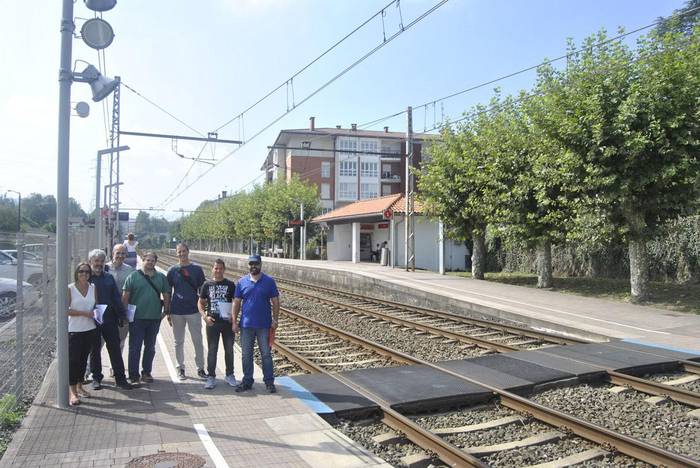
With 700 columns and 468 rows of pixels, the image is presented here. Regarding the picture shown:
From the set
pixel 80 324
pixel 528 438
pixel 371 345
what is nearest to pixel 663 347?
pixel 371 345

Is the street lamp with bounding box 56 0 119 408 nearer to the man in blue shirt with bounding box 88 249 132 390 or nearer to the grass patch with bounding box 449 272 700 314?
the man in blue shirt with bounding box 88 249 132 390

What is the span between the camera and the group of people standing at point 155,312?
6.46 m

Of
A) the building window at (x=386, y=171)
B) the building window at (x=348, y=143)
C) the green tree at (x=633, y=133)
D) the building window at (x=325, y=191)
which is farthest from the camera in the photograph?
the building window at (x=386, y=171)

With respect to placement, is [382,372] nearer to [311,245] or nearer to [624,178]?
[624,178]

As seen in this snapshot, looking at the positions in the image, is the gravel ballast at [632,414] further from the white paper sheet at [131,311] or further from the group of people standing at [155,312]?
the white paper sheet at [131,311]

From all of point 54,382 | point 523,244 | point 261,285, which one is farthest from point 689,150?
point 54,382

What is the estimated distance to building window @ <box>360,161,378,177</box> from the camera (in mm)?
73812

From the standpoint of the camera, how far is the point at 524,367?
827cm

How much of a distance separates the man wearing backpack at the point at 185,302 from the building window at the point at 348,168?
66702 mm

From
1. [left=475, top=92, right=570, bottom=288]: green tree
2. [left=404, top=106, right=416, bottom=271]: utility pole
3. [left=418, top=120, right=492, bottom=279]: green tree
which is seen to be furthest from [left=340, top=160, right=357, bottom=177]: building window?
[left=475, top=92, right=570, bottom=288]: green tree

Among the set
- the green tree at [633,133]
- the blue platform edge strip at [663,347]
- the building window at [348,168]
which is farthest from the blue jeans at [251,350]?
the building window at [348,168]

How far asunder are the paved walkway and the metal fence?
0.38 metres

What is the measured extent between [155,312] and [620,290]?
1636 centimetres

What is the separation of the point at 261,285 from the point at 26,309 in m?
3.95
